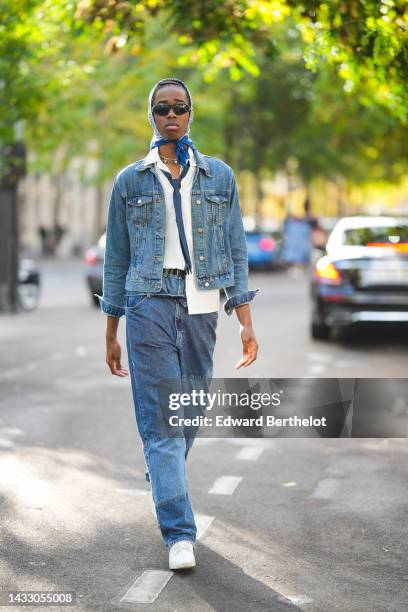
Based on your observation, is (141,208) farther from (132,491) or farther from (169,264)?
(132,491)

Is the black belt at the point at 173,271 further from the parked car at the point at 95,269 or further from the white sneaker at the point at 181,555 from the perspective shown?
the parked car at the point at 95,269

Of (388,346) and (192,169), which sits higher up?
(192,169)

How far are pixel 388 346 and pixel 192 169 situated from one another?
9.55m

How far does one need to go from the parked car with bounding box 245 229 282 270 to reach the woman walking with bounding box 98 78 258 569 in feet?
99.2

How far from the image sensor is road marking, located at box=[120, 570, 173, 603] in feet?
14.2

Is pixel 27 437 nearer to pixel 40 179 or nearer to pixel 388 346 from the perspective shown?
pixel 388 346

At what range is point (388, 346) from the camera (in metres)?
14.0

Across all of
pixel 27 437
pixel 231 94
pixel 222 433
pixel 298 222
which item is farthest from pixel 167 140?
pixel 231 94

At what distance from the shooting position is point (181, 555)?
15.2 ft

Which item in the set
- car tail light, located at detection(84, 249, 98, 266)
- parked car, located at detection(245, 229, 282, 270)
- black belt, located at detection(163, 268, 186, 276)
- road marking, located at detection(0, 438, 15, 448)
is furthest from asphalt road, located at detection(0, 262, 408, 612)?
parked car, located at detection(245, 229, 282, 270)

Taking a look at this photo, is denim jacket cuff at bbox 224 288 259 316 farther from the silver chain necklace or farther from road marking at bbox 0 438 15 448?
road marking at bbox 0 438 15 448

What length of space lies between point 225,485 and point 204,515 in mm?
740

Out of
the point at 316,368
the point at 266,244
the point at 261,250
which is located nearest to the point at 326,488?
the point at 316,368

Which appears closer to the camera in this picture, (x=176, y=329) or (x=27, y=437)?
(x=176, y=329)
